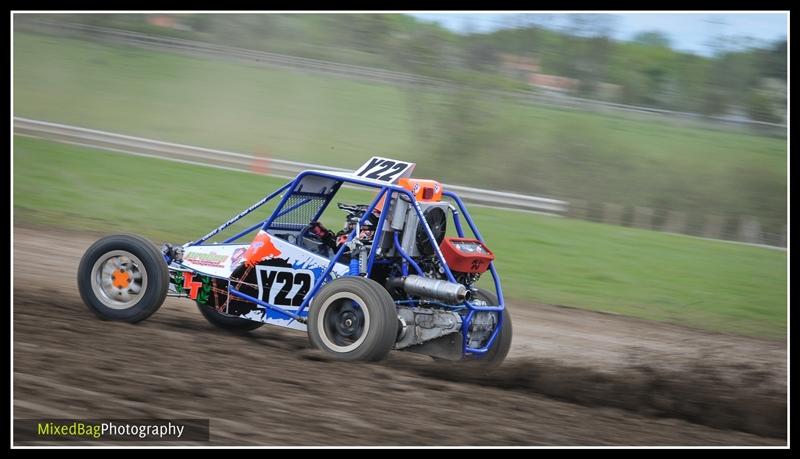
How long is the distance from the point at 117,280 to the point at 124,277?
8 centimetres

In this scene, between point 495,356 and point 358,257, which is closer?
point 358,257

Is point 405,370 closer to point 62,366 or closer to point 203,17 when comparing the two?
point 62,366

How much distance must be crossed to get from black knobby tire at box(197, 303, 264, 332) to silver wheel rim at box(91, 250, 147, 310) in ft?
2.98

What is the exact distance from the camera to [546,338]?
11.1 meters

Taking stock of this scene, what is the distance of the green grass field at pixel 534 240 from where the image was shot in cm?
1379

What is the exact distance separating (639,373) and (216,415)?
15.2ft

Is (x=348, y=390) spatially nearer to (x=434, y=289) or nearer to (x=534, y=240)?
(x=434, y=289)

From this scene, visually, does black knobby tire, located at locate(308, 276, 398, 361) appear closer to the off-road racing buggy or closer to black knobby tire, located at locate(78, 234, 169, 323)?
the off-road racing buggy

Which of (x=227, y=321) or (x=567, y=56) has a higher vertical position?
(x=567, y=56)

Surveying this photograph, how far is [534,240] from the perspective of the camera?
16.2 m

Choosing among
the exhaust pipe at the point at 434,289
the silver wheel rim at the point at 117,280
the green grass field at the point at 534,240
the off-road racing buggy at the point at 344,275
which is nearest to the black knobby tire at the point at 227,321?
the off-road racing buggy at the point at 344,275

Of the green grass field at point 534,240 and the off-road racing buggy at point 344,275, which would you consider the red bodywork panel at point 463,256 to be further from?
the green grass field at point 534,240

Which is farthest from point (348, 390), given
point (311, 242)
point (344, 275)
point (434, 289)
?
point (311, 242)
